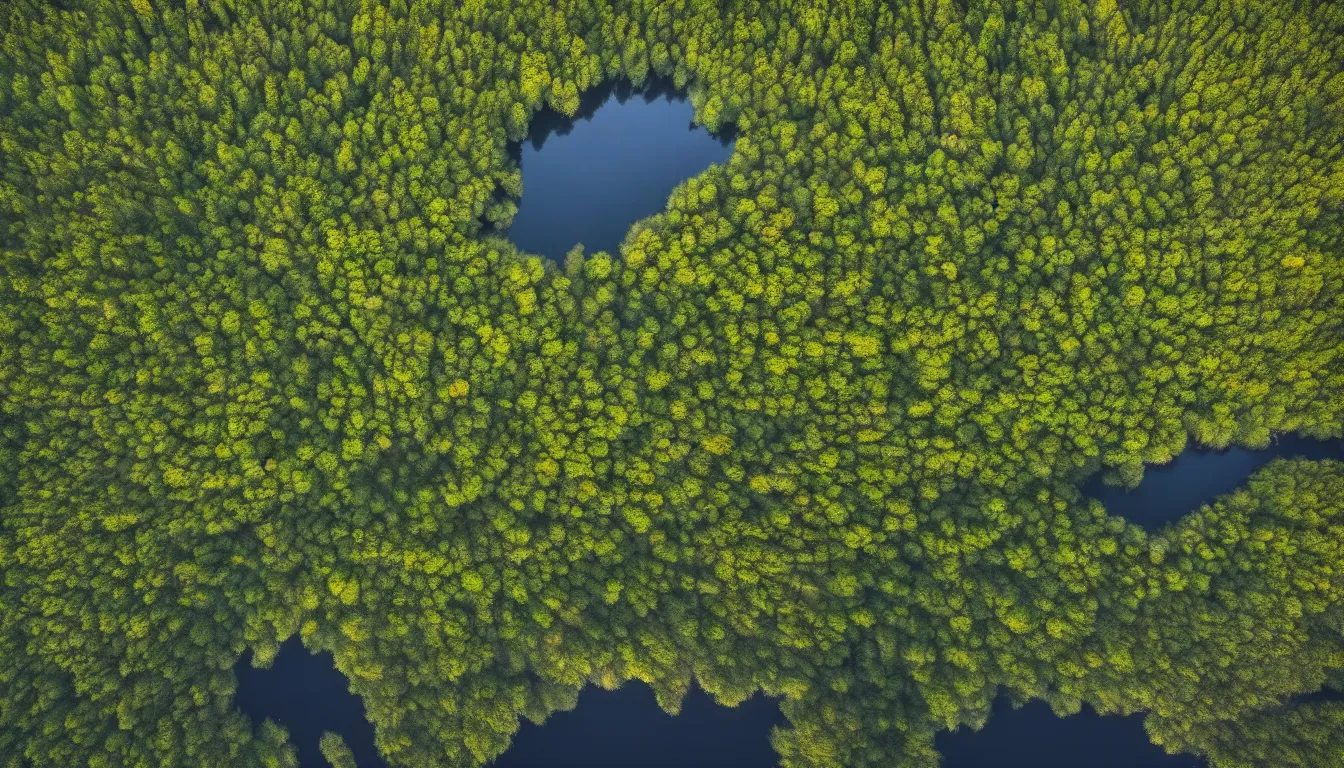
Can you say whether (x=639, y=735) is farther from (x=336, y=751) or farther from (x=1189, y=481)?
(x=1189, y=481)

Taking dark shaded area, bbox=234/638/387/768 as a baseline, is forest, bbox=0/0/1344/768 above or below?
above

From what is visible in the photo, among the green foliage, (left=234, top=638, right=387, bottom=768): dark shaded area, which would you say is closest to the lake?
(left=234, top=638, right=387, bottom=768): dark shaded area

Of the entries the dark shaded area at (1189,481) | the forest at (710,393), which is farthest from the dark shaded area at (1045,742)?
the dark shaded area at (1189,481)

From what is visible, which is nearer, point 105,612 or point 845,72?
point 105,612

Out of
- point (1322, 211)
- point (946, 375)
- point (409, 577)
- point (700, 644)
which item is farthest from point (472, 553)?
point (1322, 211)

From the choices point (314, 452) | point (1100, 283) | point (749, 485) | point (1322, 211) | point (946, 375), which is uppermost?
point (1322, 211)

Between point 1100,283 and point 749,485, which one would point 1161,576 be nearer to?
point 1100,283

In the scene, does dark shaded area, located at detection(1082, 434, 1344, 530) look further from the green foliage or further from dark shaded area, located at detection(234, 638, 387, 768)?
the green foliage
